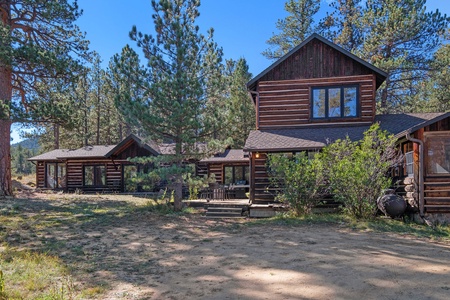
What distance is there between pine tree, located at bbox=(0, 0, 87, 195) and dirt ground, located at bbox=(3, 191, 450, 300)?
7.63 meters

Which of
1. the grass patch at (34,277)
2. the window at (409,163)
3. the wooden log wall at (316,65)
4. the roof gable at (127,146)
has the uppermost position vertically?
the wooden log wall at (316,65)

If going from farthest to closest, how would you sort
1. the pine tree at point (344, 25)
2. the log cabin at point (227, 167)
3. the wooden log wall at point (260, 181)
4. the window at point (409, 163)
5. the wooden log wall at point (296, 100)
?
the pine tree at point (344, 25), the log cabin at point (227, 167), the wooden log wall at point (296, 100), the wooden log wall at point (260, 181), the window at point (409, 163)

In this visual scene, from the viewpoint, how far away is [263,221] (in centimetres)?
1157

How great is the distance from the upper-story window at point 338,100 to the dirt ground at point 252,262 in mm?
6409

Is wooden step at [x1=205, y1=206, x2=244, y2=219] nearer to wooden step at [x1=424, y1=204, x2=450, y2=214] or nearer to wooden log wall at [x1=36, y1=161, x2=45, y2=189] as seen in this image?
wooden step at [x1=424, y1=204, x2=450, y2=214]

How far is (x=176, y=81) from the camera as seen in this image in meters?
12.3

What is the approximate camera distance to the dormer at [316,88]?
579 inches

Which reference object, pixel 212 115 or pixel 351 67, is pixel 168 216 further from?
pixel 351 67

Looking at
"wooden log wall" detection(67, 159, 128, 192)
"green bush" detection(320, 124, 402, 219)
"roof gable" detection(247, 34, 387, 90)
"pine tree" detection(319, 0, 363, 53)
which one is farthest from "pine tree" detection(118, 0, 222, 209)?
"pine tree" detection(319, 0, 363, 53)

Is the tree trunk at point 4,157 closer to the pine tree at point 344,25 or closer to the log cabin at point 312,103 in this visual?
the log cabin at point 312,103

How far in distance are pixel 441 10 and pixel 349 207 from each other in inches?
718

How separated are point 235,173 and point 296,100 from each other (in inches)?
379

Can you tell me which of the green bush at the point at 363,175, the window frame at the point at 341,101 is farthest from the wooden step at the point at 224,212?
the window frame at the point at 341,101

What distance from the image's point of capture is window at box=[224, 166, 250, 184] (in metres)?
23.3
